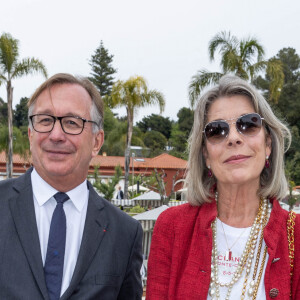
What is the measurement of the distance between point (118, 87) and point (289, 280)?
20850 mm

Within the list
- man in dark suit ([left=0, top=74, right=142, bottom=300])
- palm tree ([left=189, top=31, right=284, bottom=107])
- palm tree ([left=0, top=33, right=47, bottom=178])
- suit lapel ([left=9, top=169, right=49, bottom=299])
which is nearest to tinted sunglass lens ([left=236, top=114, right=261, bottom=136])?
man in dark suit ([left=0, top=74, right=142, bottom=300])

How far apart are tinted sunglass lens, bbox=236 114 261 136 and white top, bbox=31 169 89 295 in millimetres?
1035

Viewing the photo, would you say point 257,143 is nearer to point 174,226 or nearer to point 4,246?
point 174,226

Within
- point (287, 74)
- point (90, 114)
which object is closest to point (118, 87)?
point (90, 114)

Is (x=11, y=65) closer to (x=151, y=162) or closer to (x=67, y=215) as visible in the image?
(x=67, y=215)

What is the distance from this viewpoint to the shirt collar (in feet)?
7.85

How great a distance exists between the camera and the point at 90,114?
8.48ft

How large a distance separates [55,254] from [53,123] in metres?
0.76

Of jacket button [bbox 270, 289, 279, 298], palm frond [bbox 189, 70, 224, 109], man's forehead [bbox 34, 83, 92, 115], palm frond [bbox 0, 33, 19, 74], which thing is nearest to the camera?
jacket button [bbox 270, 289, 279, 298]

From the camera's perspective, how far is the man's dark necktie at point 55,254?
2.15 meters

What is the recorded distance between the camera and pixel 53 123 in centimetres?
244

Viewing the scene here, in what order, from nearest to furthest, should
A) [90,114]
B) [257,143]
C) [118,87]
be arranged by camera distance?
[257,143]
[90,114]
[118,87]

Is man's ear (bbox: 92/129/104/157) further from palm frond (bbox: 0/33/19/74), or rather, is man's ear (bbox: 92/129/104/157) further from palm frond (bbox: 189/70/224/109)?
palm frond (bbox: 0/33/19/74)

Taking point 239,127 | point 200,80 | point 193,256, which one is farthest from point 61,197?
point 200,80
